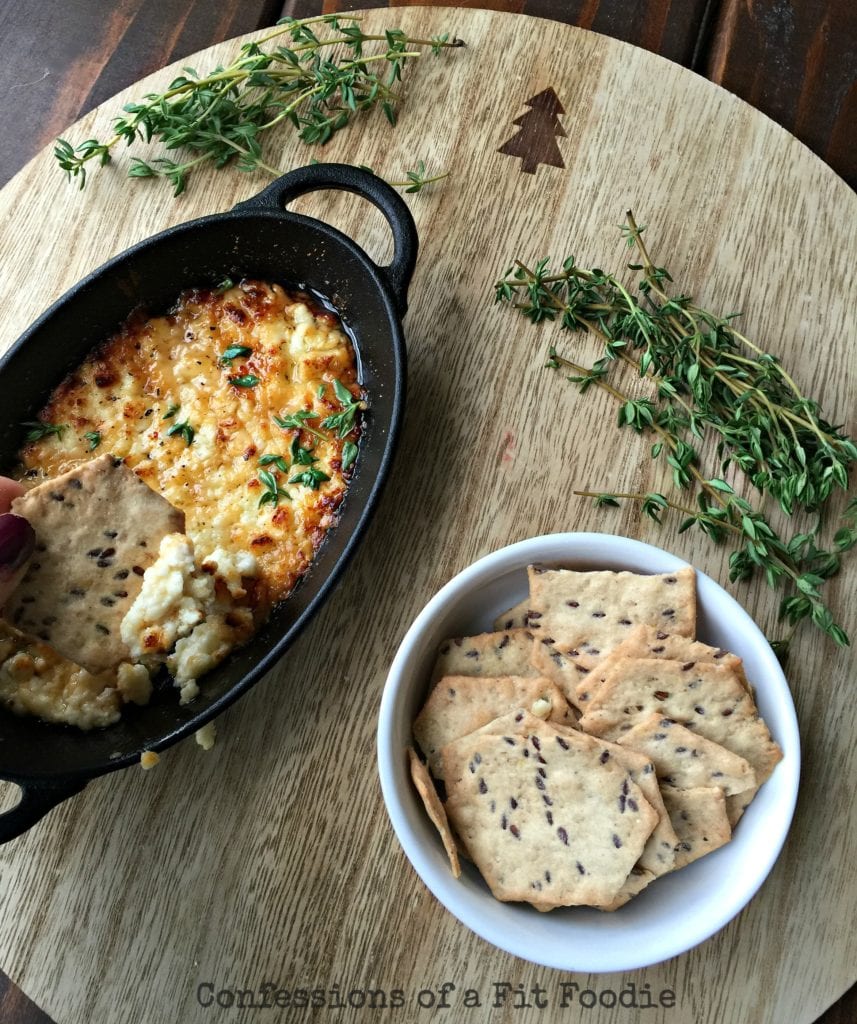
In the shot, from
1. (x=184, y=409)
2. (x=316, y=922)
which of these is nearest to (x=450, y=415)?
(x=184, y=409)

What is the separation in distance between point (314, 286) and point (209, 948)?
138 cm

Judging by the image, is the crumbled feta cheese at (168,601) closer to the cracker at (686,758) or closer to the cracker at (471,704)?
the cracker at (471,704)

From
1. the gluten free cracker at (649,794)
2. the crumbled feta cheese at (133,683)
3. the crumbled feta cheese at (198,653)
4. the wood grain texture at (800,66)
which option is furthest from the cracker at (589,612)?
the wood grain texture at (800,66)

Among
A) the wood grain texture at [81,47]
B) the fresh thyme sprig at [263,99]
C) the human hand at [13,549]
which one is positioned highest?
the wood grain texture at [81,47]

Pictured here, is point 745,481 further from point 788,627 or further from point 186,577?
point 186,577

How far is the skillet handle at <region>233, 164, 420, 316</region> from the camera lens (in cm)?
190

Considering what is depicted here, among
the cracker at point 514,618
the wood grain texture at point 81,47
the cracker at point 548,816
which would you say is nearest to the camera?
the cracker at point 548,816

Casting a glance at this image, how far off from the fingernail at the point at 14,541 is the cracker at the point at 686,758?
1097 mm

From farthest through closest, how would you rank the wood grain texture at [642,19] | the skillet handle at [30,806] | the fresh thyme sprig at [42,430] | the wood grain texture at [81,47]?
the wood grain texture at [81,47] → the wood grain texture at [642,19] → the fresh thyme sprig at [42,430] → the skillet handle at [30,806]

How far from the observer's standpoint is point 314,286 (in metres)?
2.10

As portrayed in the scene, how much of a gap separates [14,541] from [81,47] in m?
1.50

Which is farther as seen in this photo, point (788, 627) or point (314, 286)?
point (314, 286)

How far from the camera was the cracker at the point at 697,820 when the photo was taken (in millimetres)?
1616

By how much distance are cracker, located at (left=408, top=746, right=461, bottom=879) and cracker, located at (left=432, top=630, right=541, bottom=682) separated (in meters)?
0.20
